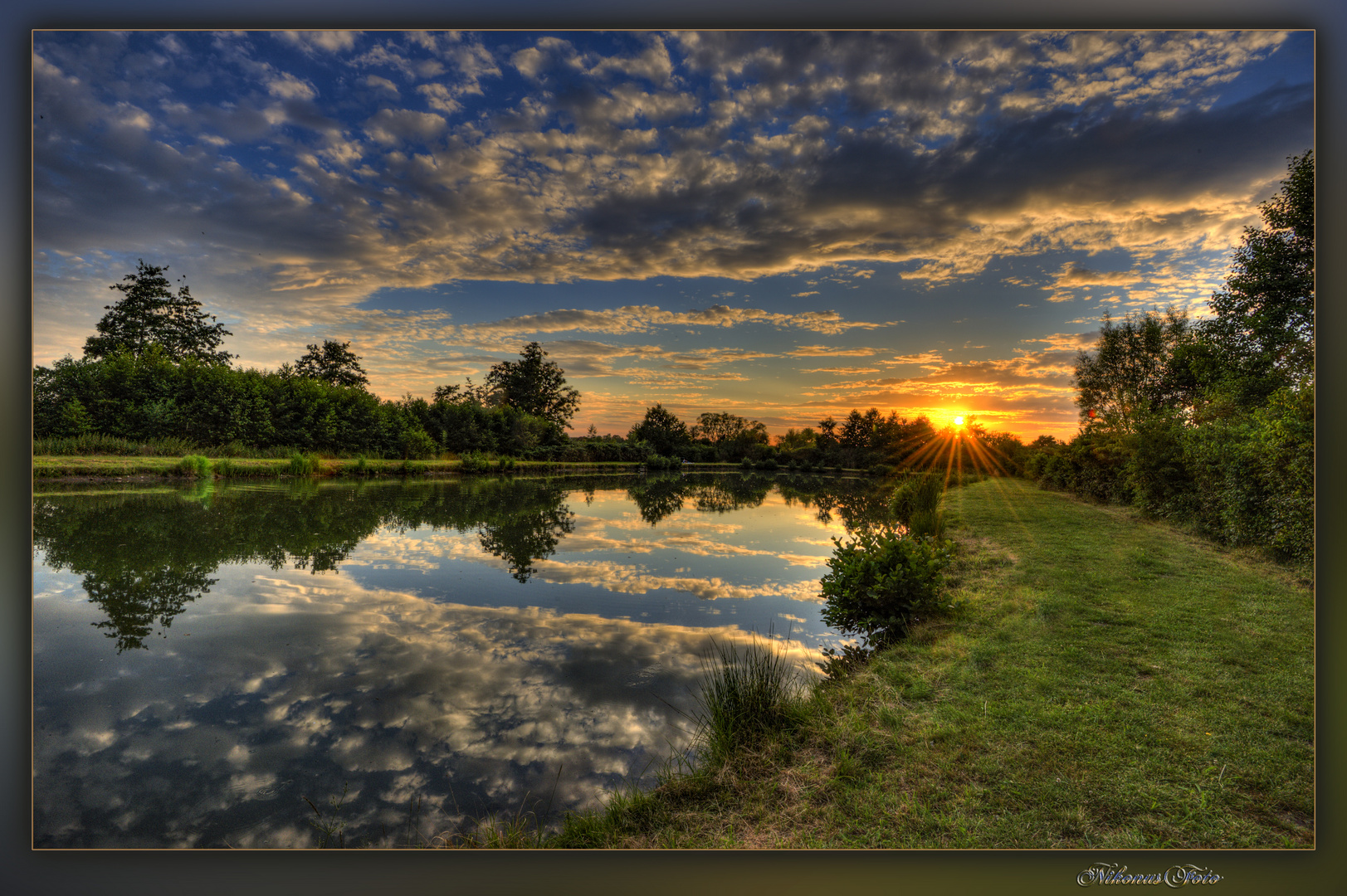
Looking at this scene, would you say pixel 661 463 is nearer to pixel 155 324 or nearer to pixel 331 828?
pixel 155 324

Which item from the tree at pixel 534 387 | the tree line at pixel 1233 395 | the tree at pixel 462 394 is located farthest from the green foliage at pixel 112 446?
the tree line at pixel 1233 395

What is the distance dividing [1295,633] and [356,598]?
328 inches

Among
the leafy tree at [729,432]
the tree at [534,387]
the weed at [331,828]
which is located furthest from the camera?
the leafy tree at [729,432]

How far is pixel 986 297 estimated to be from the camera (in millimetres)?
4109

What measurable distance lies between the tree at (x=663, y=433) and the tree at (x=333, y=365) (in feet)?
13.7

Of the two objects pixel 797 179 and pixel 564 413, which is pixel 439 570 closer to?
pixel 564 413

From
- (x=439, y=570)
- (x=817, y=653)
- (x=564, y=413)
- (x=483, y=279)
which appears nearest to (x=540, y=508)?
(x=564, y=413)

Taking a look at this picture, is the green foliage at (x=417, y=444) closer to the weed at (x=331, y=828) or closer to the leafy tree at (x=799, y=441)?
the weed at (x=331, y=828)

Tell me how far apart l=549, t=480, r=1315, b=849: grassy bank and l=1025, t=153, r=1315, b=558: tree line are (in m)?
1.45

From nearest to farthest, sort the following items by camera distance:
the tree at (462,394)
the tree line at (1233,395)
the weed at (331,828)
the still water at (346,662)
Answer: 1. the weed at (331,828)
2. the still water at (346,662)
3. the tree line at (1233,395)
4. the tree at (462,394)

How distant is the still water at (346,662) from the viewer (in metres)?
2.34

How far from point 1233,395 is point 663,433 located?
746cm

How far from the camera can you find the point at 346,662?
359cm

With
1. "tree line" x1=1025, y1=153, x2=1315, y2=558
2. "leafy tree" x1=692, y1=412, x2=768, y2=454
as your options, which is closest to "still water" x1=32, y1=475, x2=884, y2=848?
"leafy tree" x1=692, y1=412, x2=768, y2=454
